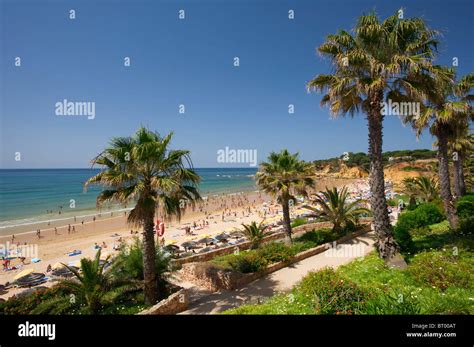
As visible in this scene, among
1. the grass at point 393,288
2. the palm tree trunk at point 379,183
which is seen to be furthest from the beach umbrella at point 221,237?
the palm tree trunk at point 379,183

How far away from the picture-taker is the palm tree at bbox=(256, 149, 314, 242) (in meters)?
14.0

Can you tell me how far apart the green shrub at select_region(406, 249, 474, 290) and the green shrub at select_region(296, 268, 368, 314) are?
97.4 inches

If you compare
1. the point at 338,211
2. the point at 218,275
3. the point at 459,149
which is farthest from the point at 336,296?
the point at 459,149

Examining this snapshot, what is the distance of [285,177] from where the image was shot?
46.9 feet

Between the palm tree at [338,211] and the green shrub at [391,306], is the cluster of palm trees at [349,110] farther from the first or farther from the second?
the palm tree at [338,211]

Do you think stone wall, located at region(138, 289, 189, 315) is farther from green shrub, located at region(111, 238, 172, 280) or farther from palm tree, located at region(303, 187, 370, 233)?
palm tree, located at region(303, 187, 370, 233)

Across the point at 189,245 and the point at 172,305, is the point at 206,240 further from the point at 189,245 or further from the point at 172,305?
the point at 172,305

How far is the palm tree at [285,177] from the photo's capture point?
46.1 feet

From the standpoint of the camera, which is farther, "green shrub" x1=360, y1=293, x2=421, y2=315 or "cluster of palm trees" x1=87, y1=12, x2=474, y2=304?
"cluster of palm trees" x1=87, y1=12, x2=474, y2=304

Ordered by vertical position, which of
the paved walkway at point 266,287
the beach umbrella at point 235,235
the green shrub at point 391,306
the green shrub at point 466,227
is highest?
the green shrub at point 466,227

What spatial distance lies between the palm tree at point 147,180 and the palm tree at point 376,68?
18.9 feet

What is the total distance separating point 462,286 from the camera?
20.4ft

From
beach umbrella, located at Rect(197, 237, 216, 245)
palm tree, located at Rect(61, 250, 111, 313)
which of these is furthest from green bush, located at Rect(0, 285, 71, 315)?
beach umbrella, located at Rect(197, 237, 216, 245)
